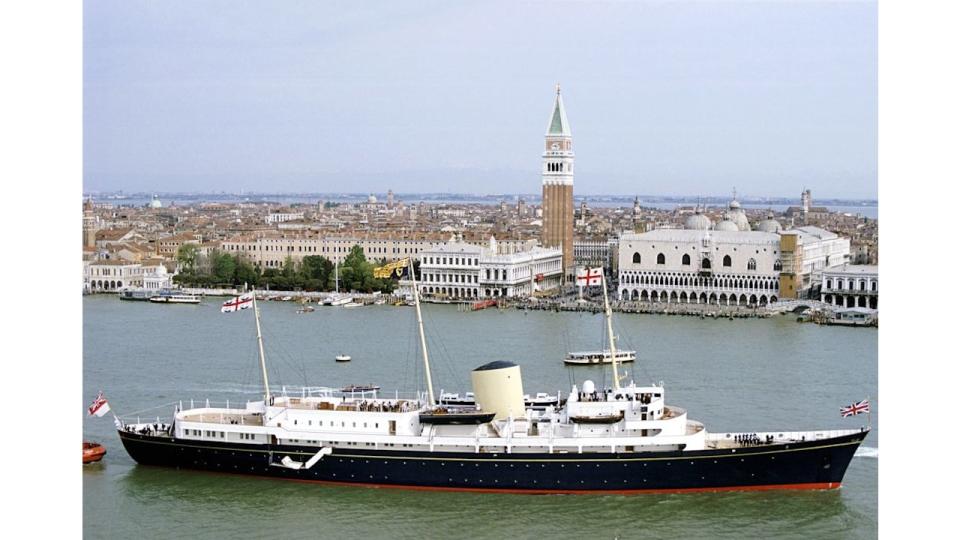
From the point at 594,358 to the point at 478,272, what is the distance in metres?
7.76

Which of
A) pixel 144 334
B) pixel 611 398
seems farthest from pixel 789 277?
pixel 611 398

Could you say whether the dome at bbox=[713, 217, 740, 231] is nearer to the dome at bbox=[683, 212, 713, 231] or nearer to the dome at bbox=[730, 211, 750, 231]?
the dome at bbox=[683, 212, 713, 231]

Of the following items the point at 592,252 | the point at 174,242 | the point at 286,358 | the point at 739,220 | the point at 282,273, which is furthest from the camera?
the point at 174,242

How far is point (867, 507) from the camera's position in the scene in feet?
23.5

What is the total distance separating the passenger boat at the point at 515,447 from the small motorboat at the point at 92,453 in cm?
44

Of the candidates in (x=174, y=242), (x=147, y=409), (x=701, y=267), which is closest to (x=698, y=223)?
(x=701, y=267)

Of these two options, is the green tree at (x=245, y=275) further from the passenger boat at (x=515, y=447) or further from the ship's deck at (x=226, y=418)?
the passenger boat at (x=515, y=447)

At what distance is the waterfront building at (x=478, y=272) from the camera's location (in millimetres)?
19312

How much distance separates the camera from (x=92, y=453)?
313 inches

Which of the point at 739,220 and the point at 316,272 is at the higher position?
the point at 739,220

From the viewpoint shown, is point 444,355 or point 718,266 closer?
point 444,355

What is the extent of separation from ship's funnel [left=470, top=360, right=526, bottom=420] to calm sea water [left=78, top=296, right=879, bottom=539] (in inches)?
18.9

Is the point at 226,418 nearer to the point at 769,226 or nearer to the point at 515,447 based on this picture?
the point at 515,447

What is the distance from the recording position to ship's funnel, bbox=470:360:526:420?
7586mm
